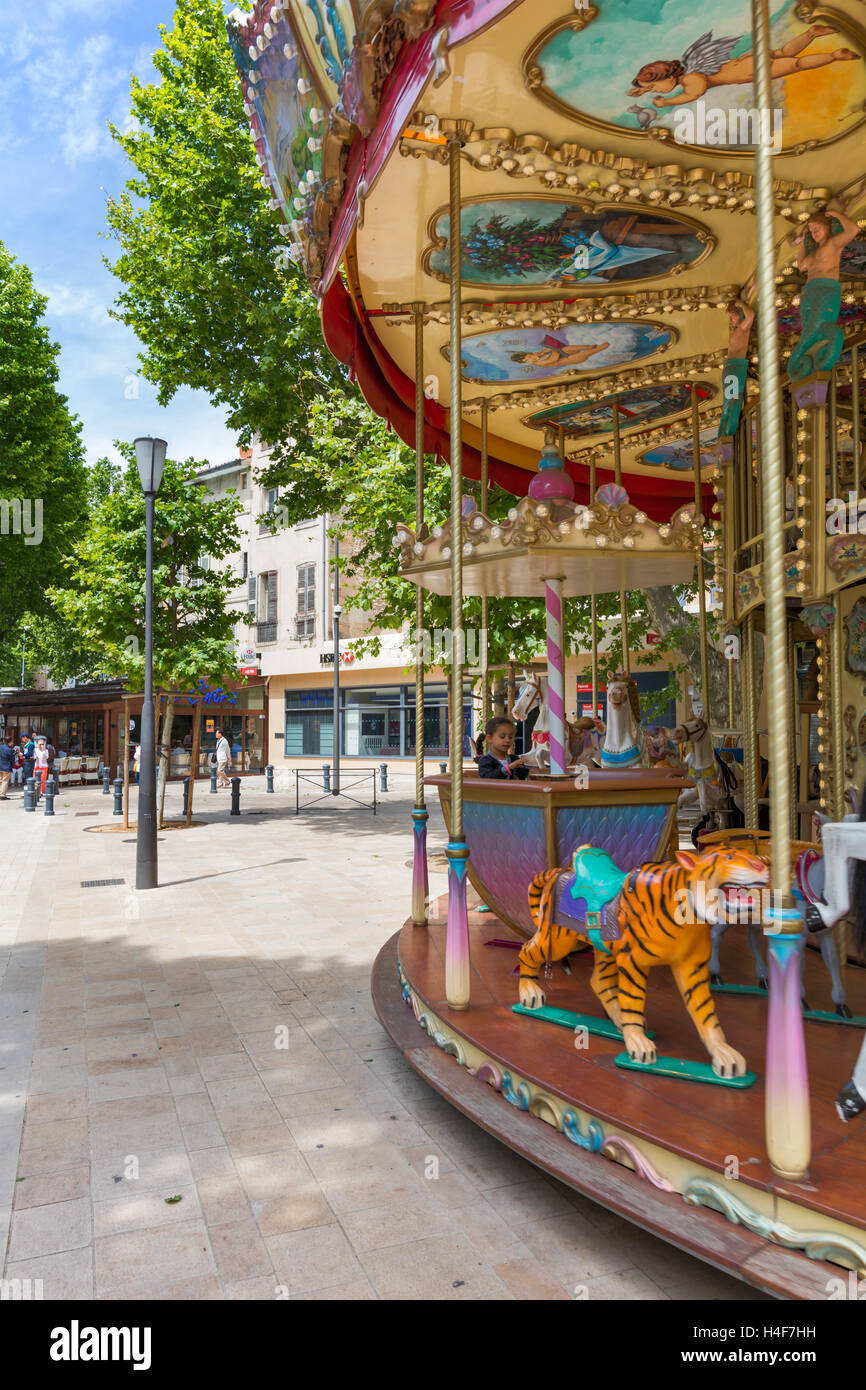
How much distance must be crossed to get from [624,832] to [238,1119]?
9.05 feet

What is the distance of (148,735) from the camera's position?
1112 cm

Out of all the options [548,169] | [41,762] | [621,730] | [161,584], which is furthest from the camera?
[41,762]

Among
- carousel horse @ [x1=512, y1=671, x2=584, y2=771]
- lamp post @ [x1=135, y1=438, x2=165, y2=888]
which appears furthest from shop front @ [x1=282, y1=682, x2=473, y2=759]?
carousel horse @ [x1=512, y1=671, x2=584, y2=771]

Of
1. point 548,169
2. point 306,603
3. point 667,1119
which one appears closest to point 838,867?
point 667,1119

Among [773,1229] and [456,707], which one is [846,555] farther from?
[773,1229]

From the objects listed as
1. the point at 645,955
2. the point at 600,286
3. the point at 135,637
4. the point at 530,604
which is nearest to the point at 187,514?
the point at 135,637

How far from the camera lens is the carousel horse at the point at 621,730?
7973mm

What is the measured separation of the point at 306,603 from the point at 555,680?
31432mm

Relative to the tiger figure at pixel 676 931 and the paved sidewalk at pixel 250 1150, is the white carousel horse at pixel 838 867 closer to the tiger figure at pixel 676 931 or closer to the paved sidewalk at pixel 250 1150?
the tiger figure at pixel 676 931

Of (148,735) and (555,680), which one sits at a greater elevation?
(555,680)

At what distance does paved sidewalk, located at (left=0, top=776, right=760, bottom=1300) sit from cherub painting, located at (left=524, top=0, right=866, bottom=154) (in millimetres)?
4807

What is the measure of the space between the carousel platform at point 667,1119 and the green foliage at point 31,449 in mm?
24263

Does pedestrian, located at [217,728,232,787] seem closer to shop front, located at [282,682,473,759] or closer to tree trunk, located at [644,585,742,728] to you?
shop front, located at [282,682,473,759]

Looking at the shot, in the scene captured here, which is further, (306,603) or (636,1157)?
(306,603)
